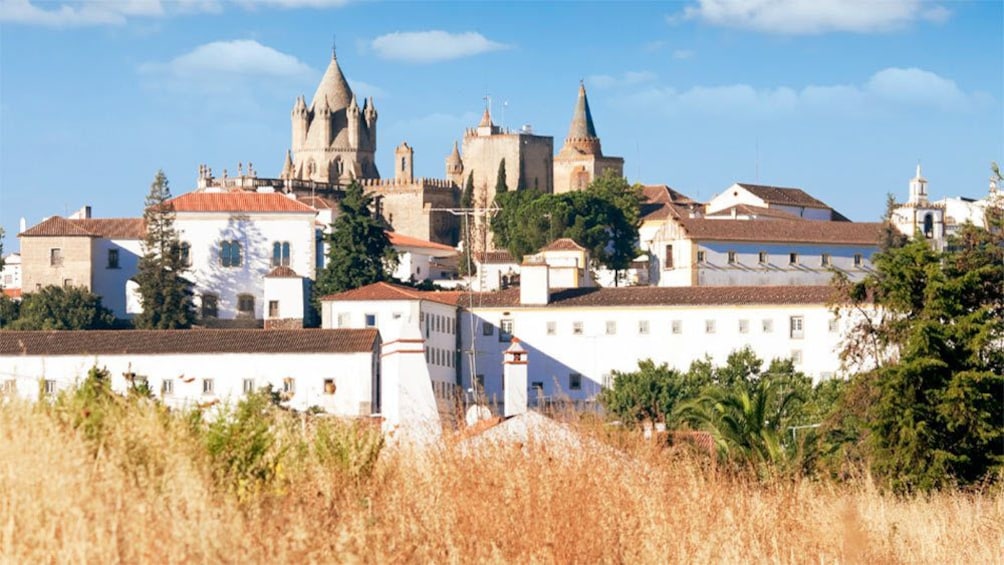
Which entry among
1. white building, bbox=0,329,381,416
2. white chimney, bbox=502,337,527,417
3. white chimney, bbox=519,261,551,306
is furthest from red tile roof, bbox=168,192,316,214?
white chimney, bbox=502,337,527,417

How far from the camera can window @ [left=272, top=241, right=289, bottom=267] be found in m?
87.2

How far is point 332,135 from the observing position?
138 meters

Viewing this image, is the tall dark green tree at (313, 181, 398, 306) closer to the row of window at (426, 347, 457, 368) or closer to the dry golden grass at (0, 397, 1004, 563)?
the row of window at (426, 347, 457, 368)

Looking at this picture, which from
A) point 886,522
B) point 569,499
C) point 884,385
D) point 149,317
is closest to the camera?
point 569,499

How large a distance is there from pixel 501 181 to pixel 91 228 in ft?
101

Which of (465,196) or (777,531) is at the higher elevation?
(465,196)

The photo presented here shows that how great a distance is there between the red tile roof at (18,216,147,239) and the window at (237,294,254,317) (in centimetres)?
536

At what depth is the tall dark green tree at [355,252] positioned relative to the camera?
273ft

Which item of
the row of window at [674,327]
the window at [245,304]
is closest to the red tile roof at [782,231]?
the row of window at [674,327]

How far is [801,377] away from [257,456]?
54.9 metres

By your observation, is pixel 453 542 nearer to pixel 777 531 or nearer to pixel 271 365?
pixel 777 531

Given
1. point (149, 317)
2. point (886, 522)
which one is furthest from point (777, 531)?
point (149, 317)

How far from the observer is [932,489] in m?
30.2

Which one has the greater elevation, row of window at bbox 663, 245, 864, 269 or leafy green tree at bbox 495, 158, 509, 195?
leafy green tree at bbox 495, 158, 509, 195
